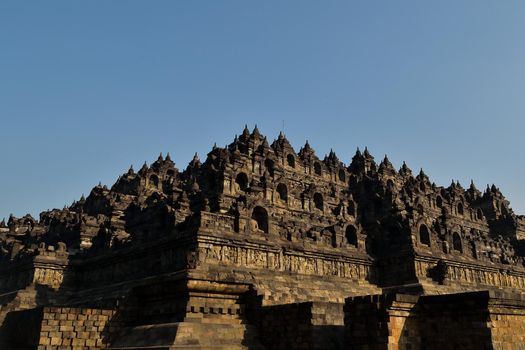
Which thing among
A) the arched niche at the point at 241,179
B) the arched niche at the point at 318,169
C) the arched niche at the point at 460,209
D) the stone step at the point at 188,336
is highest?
the arched niche at the point at 318,169

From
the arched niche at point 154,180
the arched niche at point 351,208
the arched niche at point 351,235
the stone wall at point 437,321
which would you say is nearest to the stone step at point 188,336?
the stone wall at point 437,321

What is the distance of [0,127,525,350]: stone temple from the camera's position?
56.3 feet

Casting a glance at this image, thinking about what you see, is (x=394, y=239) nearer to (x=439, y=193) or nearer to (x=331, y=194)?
(x=331, y=194)

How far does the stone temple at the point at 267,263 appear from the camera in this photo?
17.2m

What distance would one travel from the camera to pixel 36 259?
38094 mm

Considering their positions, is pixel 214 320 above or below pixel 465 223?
below

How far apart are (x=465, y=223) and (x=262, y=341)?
4530cm

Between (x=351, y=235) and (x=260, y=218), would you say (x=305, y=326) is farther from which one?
(x=351, y=235)

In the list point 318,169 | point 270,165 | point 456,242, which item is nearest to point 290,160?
point 318,169

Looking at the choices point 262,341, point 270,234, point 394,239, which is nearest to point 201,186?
point 270,234

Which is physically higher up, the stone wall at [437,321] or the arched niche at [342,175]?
the arched niche at [342,175]

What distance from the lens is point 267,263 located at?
3120 cm

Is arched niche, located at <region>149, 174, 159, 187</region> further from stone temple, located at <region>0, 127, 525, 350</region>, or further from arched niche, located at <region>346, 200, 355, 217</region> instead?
arched niche, located at <region>346, 200, 355, 217</region>

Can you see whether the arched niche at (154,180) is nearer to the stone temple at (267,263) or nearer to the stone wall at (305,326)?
the stone temple at (267,263)
